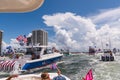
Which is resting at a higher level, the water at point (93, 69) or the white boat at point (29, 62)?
the white boat at point (29, 62)

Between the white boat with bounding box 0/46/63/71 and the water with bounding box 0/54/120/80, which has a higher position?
the white boat with bounding box 0/46/63/71

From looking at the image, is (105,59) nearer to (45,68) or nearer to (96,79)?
(45,68)

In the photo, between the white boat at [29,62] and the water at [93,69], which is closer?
the water at [93,69]

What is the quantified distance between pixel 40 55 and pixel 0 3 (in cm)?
2315

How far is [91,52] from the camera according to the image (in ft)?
246

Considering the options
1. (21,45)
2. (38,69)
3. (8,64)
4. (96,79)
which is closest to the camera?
(96,79)

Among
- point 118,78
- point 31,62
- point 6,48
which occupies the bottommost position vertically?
point 118,78

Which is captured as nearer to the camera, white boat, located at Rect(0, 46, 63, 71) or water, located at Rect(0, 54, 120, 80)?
water, located at Rect(0, 54, 120, 80)

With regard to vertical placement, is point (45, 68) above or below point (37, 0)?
below

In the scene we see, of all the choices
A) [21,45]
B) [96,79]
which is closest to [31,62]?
[21,45]

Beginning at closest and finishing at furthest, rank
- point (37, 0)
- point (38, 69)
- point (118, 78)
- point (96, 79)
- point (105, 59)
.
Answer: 1. point (37, 0)
2. point (96, 79)
3. point (118, 78)
4. point (38, 69)
5. point (105, 59)

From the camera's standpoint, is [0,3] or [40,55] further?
[40,55]

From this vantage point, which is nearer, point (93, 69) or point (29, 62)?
point (29, 62)

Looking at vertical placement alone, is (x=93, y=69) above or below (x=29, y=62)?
below
